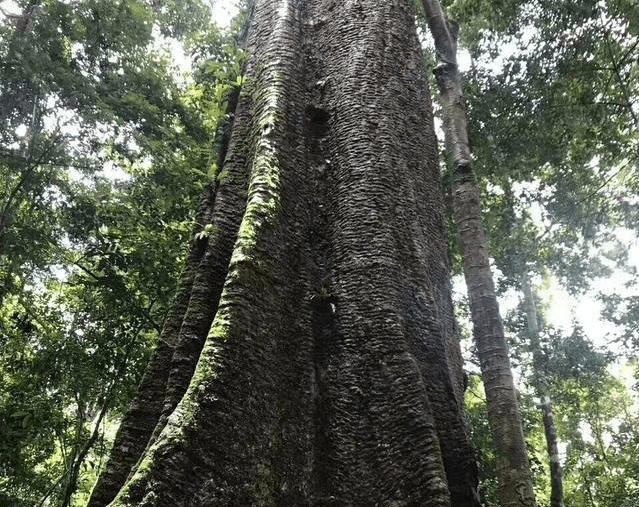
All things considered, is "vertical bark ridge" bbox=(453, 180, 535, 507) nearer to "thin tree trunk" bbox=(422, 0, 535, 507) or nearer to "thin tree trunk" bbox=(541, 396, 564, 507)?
"thin tree trunk" bbox=(422, 0, 535, 507)

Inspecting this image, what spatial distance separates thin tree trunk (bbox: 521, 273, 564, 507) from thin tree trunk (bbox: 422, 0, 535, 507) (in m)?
6.14

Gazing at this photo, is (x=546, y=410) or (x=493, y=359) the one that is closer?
(x=493, y=359)

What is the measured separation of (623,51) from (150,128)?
7.11m

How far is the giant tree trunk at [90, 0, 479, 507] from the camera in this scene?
190 cm

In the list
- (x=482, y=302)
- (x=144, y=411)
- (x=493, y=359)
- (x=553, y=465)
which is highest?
(x=553, y=465)

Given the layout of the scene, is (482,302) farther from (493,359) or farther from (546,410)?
(546,410)

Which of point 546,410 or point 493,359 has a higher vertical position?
point 546,410

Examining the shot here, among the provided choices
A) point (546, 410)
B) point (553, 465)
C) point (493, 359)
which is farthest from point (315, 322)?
point (546, 410)

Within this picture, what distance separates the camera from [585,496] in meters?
12.1

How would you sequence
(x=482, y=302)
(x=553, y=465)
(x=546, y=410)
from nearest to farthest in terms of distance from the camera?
1. (x=482, y=302)
2. (x=553, y=465)
3. (x=546, y=410)

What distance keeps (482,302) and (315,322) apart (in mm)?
2376

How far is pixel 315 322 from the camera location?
249 centimetres

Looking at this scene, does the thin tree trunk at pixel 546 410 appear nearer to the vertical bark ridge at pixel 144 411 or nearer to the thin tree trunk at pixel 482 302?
the thin tree trunk at pixel 482 302

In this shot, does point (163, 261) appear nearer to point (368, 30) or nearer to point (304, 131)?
point (304, 131)
